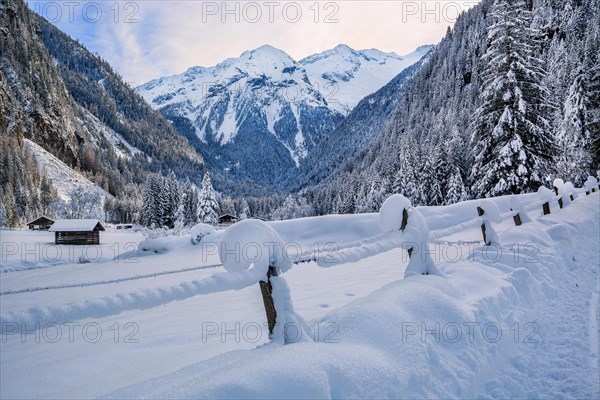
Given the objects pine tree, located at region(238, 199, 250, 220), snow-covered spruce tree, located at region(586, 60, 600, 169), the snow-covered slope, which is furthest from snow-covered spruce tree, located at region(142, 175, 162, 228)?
snow-covered spruce tree, located at region(586, 60, 600, 169)

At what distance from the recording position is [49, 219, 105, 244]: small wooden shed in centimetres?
3353

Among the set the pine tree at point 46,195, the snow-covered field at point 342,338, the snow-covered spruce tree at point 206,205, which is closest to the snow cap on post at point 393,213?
the snow-covered field at point 342,338

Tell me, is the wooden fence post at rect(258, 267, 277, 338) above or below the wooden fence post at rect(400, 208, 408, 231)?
below

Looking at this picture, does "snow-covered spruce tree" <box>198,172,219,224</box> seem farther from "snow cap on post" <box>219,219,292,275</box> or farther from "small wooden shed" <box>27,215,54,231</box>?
"snow cap on post" <box>219,219,292,275</box>

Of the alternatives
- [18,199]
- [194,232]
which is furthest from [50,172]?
[194,232]

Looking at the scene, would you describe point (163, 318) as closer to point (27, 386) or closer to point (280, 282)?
point (27, 386)

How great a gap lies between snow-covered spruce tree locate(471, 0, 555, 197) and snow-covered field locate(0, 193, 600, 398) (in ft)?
38.3

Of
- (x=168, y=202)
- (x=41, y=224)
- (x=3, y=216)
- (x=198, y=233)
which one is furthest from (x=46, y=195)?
(x=198, y=233)

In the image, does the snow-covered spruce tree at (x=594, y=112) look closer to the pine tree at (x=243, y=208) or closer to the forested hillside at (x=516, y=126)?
the forested hillside at (x=516, y=126)

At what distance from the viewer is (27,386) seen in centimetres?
265

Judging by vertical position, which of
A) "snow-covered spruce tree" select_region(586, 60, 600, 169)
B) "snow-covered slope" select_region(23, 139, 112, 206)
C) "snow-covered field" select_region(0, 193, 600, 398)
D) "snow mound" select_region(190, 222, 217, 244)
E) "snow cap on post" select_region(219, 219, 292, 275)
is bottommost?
"snow-covered field" select_region(0, 193, 600, 398)

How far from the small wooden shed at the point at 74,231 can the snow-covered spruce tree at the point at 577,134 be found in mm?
41901

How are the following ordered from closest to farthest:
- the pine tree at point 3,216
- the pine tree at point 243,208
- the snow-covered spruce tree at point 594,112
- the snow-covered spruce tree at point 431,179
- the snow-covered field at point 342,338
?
the snow-covered field at point 342,338 → the snow-covered spruce tree at point 594,112 → the snow-covered spruce tree at point 431,179 → the pine tree at point 3,216 → the pine tree at point 243,208

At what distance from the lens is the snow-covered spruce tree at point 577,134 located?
26.2 m
